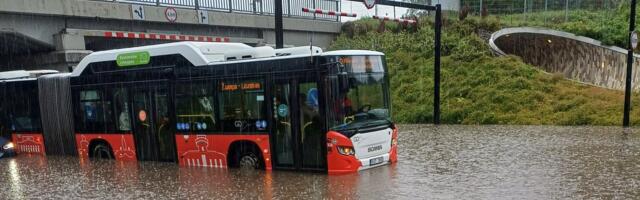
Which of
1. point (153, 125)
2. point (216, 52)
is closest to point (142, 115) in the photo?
point (153, 125)

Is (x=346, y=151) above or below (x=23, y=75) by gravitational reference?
below

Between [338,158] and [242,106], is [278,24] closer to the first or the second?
[242,106]

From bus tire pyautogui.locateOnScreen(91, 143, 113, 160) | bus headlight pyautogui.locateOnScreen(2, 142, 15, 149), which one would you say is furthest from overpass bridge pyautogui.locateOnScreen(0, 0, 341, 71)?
bus tire pyautogui.locateOnScreen(91, 143, 113, 160)

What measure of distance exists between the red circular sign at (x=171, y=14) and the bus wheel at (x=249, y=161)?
8918mm

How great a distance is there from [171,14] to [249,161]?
9.22m

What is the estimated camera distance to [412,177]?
397 inches

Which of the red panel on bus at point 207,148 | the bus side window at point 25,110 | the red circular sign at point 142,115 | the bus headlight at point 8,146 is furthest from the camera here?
the bus headlight at point 8,146

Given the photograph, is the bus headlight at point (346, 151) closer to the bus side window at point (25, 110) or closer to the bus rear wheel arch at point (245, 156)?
the bus rear wheel arch at point (245, 156)

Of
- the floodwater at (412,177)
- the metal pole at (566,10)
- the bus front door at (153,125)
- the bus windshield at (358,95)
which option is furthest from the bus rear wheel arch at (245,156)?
the metal pole at (566,10)

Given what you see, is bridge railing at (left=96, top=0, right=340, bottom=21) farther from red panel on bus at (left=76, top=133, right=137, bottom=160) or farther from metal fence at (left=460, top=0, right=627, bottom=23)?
metal fence at (left=460, top=0, right=627, bottom=23)

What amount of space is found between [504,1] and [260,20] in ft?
66.7

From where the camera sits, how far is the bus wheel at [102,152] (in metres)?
13.9

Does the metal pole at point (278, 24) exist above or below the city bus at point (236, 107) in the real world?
above

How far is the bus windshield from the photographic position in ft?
32.4
